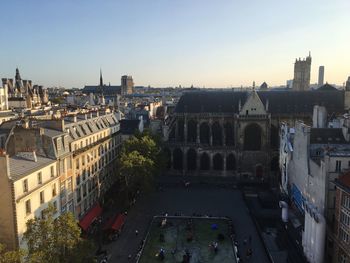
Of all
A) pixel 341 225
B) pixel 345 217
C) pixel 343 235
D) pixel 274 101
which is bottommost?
pixel 343 235

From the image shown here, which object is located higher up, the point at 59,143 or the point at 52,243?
the point at 59,143

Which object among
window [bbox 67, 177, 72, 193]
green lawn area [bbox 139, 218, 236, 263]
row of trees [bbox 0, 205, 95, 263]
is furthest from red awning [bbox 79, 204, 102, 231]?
row of trees [bbox 0, 205, 95, 263]

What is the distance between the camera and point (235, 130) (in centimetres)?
7656

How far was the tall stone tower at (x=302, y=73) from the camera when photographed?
132250 mm

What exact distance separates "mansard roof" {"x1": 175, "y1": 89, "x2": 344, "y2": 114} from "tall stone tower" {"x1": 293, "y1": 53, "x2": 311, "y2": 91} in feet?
175

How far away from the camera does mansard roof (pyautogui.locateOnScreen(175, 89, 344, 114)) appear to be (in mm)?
78312

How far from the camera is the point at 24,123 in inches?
1735

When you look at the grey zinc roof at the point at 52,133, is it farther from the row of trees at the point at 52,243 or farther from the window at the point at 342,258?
the window at the point at 342,258

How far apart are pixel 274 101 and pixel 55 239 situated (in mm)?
62644

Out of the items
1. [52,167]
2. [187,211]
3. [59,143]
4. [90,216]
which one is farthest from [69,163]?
[187,211]

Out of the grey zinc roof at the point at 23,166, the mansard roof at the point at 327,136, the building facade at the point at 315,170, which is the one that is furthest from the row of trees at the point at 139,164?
the mansard roof at the point at 327,136

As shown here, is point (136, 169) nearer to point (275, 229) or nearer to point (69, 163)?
point (69, 163)

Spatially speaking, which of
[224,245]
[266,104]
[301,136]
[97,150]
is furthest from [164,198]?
[266,104]

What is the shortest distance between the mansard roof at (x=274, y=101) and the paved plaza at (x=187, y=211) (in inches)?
821
